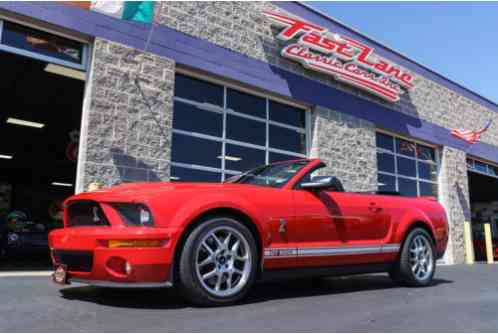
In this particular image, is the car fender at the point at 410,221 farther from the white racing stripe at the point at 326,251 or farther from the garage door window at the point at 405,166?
the garage door window at the point at 405,166

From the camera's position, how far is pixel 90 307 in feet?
10.8

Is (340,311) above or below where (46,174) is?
below

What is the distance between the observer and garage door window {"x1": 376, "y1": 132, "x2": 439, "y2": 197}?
1255cm

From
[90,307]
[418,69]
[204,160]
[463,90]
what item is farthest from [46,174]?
[90,307]

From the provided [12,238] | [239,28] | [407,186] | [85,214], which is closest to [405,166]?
[407,186]

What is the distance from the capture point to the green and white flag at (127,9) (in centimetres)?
666

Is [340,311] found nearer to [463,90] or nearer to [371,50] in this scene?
[371,50]

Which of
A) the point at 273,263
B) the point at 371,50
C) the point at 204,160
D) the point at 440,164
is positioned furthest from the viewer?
the point at 440,164

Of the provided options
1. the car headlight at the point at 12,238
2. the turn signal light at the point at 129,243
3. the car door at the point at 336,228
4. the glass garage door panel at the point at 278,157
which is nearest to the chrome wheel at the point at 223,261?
the turn signal light at the point at 129,243

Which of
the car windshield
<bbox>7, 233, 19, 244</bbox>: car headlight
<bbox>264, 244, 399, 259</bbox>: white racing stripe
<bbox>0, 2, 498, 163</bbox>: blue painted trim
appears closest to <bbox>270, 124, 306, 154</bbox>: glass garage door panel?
<bbox>0, 2, 498, 163</bbox>: blue painted trim

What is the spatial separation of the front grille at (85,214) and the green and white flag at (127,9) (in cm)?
384

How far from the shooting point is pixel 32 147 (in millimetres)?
16812

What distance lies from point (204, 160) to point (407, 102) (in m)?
7.67

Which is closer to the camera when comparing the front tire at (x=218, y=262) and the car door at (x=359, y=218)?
the front tire at (x=218, y=262)
